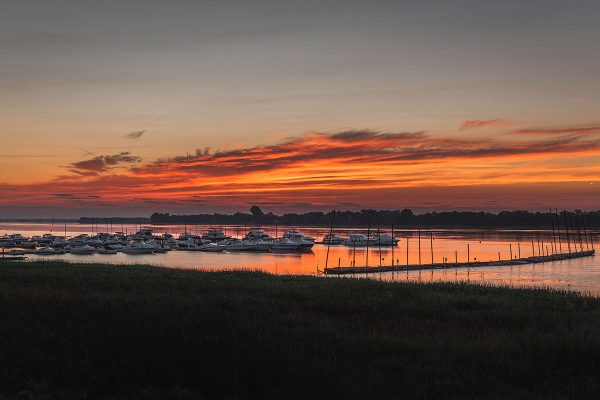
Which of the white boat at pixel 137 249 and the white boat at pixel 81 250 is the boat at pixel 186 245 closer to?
A: the white boat at pixel 137 249

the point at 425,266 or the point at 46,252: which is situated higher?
the point at 46,252

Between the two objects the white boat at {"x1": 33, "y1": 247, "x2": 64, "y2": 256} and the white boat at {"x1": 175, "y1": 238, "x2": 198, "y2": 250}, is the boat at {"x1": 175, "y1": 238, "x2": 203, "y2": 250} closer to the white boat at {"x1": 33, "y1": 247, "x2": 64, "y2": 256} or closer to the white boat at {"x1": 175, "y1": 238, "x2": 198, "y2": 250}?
the white boat at {"x1": 175, "y1": 238, "x2": 198, "y2": 250}

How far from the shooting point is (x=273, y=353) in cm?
1032

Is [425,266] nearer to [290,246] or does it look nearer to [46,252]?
[290,246]

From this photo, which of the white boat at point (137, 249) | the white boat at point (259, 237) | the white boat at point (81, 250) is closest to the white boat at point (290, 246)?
the white boat at point (259, 237)

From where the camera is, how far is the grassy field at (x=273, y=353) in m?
9.31

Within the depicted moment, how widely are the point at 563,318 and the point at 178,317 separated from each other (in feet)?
37.9

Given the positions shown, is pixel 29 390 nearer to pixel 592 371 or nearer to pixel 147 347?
pixel 147 347

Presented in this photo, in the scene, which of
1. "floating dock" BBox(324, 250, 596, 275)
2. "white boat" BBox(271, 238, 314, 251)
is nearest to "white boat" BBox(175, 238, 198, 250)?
"white boat" BBox(271, 238, 314, 251)

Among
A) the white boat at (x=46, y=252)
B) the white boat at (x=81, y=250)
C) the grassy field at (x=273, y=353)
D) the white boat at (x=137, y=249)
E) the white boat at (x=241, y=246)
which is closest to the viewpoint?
the grassy field at (x=273, y=353)

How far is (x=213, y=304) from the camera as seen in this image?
17703 millimetres

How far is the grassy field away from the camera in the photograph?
9312mm

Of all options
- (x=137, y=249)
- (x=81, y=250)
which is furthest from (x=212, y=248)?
(x=81, y=250)

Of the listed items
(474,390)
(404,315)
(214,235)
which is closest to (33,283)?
(404,315)
